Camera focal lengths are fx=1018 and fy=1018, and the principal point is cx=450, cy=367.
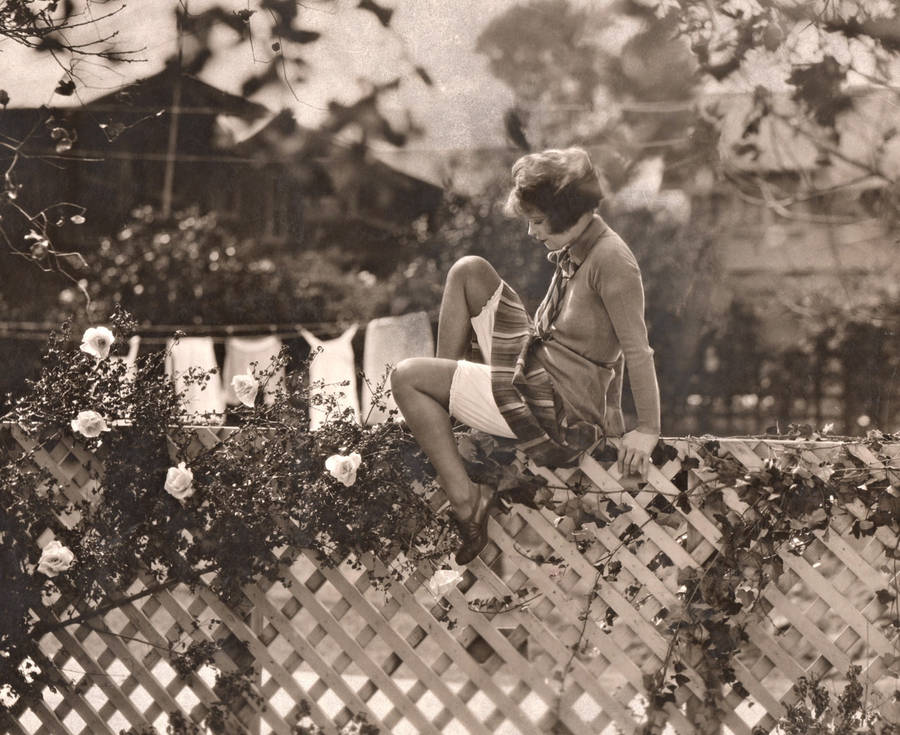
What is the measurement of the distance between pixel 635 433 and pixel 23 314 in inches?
104

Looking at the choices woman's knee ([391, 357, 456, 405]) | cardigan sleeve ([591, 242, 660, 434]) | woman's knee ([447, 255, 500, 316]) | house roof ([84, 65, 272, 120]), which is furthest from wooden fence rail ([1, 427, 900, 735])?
house roof ([84, 65, 272, 120])

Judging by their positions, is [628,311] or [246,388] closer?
[628,311]

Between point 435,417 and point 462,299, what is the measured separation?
0.36m

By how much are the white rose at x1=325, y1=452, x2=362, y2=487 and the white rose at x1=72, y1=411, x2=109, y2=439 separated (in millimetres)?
696

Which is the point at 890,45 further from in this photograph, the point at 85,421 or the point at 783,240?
→ the point at 85,421

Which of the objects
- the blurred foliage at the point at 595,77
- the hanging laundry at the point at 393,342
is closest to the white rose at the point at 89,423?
the hanging laundry at the point at 393,342

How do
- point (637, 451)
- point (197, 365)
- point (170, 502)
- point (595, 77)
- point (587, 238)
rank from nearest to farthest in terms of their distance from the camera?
point (637, 451) < point (587, 238) < point (170, 502) < point (595, 77) < point (197, 365)

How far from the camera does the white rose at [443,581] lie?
9.40ft

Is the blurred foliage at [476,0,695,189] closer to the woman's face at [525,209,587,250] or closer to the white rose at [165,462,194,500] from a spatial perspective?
the woman's face at [525,209,587,250]

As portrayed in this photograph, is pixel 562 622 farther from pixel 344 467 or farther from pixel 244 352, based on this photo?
pixel 244 352

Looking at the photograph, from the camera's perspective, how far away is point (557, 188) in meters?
2.81

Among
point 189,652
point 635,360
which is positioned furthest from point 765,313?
point 189,652

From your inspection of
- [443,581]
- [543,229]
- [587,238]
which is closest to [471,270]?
[543,229]

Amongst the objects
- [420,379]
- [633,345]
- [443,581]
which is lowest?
[443,581]
